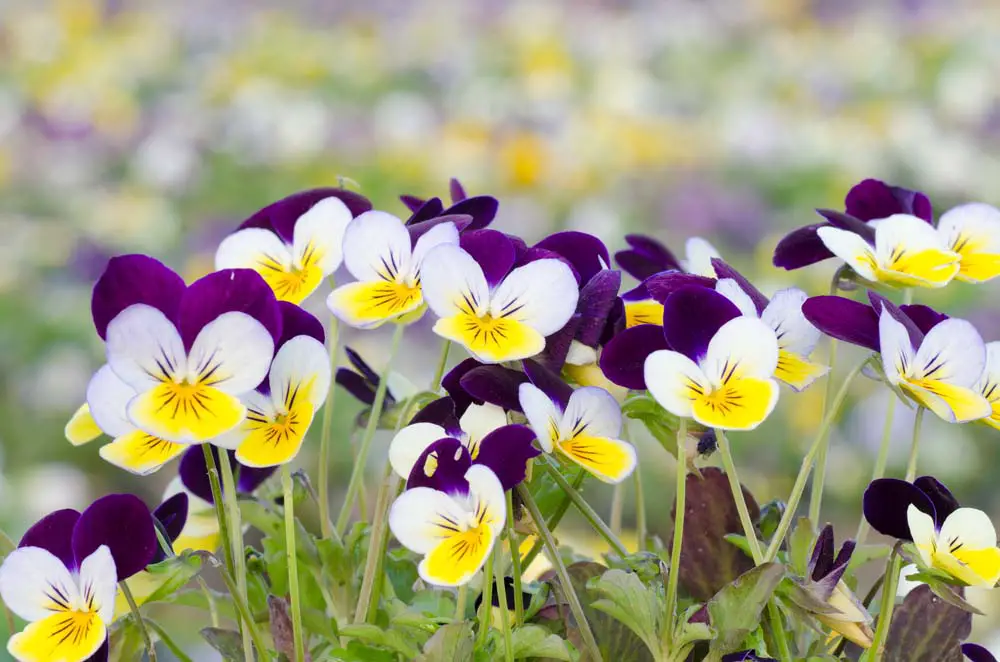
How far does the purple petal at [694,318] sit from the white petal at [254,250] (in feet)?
0.59

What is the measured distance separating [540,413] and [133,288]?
155 mm

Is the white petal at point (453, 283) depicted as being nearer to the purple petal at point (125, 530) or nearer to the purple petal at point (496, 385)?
the purple petal at point (496, 385)

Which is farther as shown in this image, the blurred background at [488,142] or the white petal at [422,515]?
the blurred background at [488,142]

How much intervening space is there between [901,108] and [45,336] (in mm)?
2735

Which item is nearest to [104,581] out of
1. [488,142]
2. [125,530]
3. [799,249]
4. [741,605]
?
[125,530]

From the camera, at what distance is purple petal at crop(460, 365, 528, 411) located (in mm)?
440

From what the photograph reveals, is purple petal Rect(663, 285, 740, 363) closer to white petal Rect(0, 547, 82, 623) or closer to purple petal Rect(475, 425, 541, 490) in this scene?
purple petal Rect(475, 425, 541, 490)

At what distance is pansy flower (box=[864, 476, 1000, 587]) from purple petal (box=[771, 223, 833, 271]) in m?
0.12

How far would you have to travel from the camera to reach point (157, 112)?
13.4 feet

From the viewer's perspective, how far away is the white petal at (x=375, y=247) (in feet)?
1.54

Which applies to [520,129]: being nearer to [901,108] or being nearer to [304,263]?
[901,108]

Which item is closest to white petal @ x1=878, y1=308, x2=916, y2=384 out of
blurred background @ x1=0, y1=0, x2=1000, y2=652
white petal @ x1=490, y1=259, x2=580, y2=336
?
white petal @ x1=490, y1=259, x2=580, y2=336

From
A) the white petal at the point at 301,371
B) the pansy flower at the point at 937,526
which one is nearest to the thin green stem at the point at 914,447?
the pansy flower at the point at 937,526

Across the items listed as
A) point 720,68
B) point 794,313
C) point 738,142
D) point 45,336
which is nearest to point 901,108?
point 738,142
